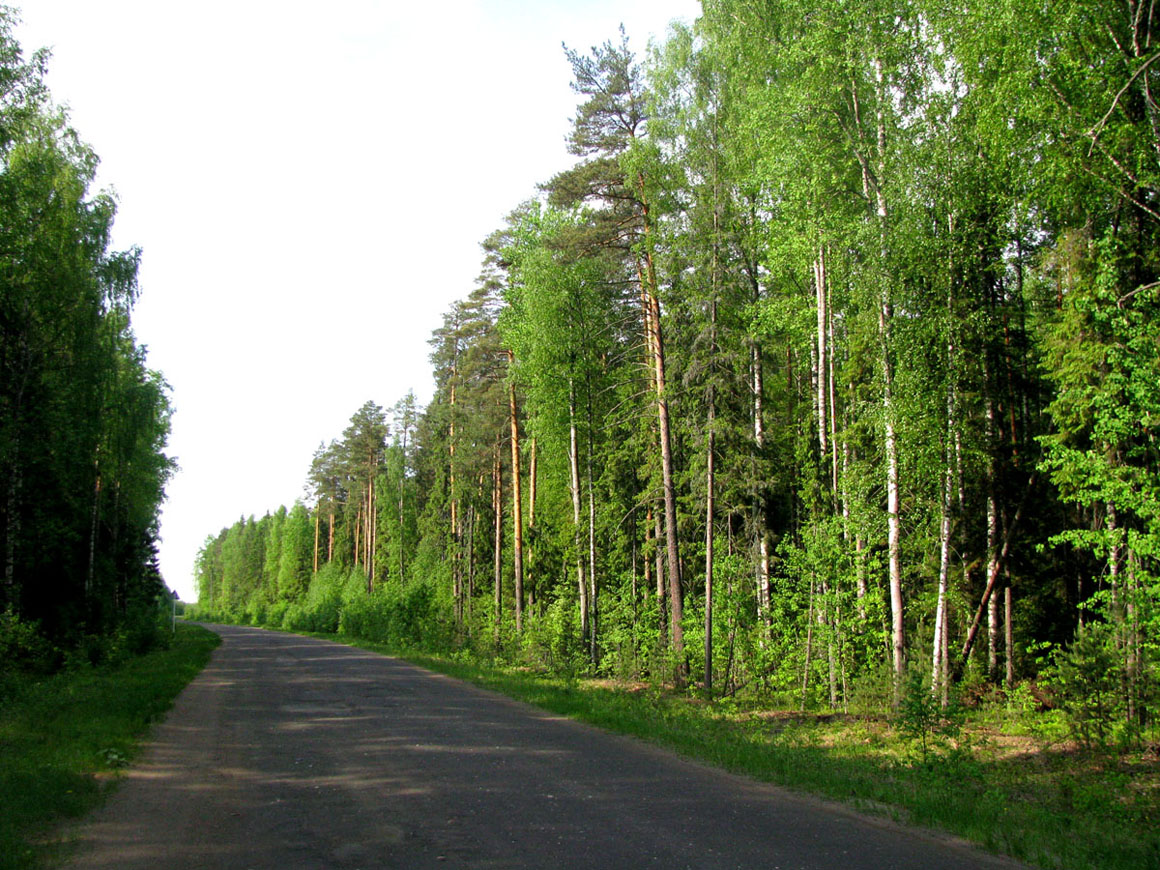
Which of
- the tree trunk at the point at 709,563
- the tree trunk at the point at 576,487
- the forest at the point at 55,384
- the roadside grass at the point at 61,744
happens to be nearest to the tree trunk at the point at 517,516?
the tree trunk at the point at 576,487

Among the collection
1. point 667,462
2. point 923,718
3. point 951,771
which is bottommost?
point 951,771

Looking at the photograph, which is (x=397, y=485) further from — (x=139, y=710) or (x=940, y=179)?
(x=940, y=179)

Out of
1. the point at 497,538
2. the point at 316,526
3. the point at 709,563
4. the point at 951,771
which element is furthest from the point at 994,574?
the point at 316,526

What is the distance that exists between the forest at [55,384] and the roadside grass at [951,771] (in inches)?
532

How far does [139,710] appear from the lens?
13297 mm

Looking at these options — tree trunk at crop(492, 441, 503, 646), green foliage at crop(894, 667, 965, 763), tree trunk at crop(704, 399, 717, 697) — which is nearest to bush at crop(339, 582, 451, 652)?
tree trunk at crop(492, 441, 503, 646)

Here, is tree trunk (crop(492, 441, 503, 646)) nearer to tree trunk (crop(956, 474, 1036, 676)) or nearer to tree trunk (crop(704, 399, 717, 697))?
tree trunk (crop(704, 399, 717, 697))

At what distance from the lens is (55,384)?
21828 mm

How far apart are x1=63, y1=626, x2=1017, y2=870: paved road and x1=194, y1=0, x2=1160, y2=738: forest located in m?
5.42

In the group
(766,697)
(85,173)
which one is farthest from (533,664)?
(85,173)

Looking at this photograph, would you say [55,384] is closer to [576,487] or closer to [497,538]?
[576,487]

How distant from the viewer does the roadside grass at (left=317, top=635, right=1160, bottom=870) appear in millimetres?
6945

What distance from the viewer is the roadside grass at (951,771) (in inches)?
273

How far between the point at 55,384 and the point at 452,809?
20.4m
